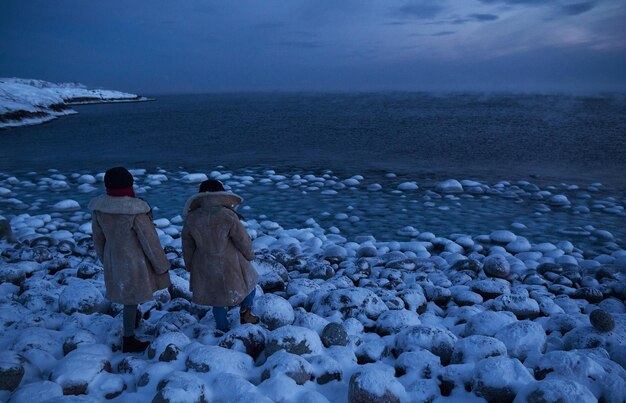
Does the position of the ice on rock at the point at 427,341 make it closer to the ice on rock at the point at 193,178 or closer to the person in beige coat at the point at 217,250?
the person in beige coat at the point at 217,250

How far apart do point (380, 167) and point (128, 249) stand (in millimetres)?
14508

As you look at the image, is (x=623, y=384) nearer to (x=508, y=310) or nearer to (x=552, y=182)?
(x=508, y=310)

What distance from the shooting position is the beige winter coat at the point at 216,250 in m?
3.77

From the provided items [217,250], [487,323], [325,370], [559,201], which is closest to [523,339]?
[487,323]

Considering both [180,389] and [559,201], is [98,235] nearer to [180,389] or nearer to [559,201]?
[180,389]

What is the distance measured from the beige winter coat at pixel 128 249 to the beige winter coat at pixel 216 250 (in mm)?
318

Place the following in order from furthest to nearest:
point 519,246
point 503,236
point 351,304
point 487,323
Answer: point 503,236
point 519,246
point 351,304
point 487,323

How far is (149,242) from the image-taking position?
3.71m

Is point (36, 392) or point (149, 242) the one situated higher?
point (149, 242)

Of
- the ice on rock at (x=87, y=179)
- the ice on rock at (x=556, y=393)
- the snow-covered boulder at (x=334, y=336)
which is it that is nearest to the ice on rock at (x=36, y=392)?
the snow-covered boulder at (x=334, y=336)

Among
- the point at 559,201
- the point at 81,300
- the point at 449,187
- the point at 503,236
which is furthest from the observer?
the point at 449,187

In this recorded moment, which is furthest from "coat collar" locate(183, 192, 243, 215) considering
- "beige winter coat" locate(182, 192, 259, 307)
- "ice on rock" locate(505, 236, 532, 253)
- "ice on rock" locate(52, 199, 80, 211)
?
"ice on rock" locate(52, 199, 80, 211)

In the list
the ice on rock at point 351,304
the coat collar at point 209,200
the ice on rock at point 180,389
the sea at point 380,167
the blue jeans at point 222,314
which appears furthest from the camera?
the sea at point 380,167

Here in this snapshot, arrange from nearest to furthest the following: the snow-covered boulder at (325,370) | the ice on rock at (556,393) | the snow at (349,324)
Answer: the ice on rock at (556,393) → the snow at (349,324) → the snow-covered boulder at (325,370)
